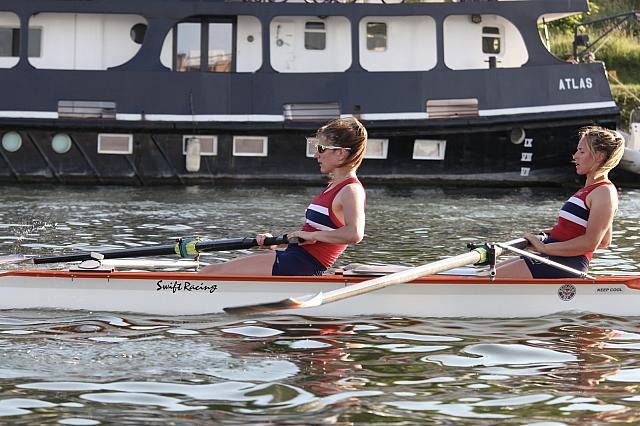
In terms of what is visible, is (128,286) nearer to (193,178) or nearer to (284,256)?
(284,256)

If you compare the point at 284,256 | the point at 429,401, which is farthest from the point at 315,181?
the point at 429,401

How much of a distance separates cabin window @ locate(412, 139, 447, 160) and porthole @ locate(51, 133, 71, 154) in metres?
5.97

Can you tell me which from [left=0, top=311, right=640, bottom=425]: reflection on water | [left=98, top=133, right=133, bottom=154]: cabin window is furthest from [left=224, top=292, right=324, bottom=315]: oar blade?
[left=98, top=133, right=133, bottom=154]: cabin window

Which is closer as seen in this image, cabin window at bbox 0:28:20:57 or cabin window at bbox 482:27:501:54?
cabin window at bbox 0:28:20:57

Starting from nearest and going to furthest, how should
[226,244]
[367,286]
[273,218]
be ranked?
[367,286] < [226,244] < [273,218]

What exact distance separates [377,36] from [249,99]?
8.84 feet

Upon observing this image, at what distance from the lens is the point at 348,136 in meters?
8.75

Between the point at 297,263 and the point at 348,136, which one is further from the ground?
the point at 348,136

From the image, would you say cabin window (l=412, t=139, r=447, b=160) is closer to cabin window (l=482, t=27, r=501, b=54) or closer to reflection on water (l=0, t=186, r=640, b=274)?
reflection on water (l=0, t=186, r=640, b=274)

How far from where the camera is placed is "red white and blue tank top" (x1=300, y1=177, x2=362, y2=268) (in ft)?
29.2

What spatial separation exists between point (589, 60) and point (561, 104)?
1596 millimetres

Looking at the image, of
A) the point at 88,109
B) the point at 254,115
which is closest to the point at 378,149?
the point at 254,115

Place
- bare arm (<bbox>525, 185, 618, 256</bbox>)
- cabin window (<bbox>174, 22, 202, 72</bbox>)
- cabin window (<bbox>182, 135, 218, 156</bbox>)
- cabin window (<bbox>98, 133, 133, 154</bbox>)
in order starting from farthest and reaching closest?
cabin window (<bbox>174, 22, 202, 72</bbox>) → cabin window (<bbox>182, 135, 218, 156</bbox>) → cabin window (<bbox>98, 133, 133, 154</bbox>) → bare arm (<bbox>525, 185, 618, 256</bbox>)

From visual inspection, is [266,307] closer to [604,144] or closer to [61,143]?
[604,144]
